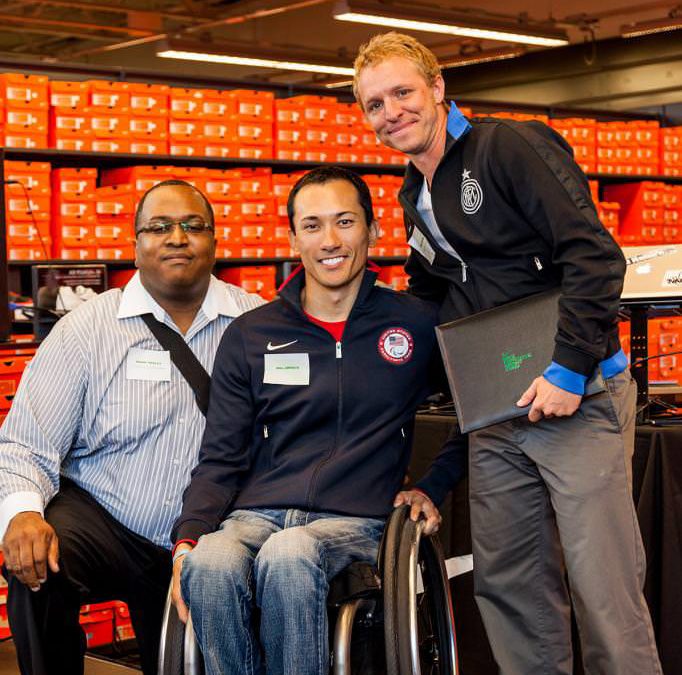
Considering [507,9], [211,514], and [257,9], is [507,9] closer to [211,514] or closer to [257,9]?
[257,9]

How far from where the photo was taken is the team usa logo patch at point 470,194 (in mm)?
2016

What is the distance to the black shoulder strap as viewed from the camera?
92.2 inches

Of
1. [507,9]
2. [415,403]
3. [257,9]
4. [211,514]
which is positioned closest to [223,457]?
[211,514]

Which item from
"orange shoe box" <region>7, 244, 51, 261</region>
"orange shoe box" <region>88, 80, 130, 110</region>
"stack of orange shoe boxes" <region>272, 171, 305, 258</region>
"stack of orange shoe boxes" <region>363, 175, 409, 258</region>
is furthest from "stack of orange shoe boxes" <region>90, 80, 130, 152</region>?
"stack of orange shoe boxes" <region>363, 175, 409, 258</region>

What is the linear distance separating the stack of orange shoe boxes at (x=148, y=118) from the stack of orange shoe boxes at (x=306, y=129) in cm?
90

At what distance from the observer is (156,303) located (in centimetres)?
242

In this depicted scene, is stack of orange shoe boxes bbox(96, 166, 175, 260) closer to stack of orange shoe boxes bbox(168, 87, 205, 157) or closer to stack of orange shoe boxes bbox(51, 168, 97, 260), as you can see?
stack of orange shoe boxes bbox(51, 168, 97, 260)

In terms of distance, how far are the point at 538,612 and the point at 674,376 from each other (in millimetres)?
5714

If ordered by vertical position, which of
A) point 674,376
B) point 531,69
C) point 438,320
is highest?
point 531,69

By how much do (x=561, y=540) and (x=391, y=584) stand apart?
0.42m

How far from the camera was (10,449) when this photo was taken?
2.23 metres

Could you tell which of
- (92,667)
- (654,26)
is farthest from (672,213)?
(92,667)

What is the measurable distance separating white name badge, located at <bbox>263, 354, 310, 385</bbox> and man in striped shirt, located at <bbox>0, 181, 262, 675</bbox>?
290 millimetres

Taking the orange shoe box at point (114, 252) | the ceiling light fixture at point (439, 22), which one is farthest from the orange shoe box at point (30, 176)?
the ceiling light fixture at point (439, 22)
